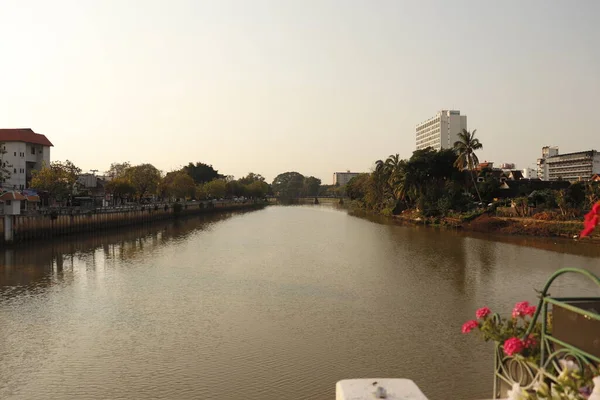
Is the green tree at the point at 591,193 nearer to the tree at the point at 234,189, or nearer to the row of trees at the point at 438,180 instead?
the row of trees at the point at 438,180

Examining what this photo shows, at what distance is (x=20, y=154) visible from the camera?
6166 cm

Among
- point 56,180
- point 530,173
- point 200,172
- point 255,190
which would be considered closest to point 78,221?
point 56,180

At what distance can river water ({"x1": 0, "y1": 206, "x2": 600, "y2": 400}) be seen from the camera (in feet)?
35.6

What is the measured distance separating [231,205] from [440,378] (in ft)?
351

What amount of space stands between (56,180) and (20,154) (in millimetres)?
17049

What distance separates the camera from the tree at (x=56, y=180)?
48.6 metres

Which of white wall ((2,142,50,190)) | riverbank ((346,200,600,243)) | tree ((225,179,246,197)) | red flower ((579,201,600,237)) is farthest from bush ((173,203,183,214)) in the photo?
red flower ((579,201,600,237))

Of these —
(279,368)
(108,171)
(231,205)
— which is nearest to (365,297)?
(279,368)

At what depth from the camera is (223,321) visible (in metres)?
15.6

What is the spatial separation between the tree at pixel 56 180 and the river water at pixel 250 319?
18032mm

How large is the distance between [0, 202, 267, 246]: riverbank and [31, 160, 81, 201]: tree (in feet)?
15.7

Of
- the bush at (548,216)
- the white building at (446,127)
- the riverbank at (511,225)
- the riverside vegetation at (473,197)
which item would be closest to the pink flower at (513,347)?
the riverbank at (511,225)

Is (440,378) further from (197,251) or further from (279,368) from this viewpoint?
(197,251)

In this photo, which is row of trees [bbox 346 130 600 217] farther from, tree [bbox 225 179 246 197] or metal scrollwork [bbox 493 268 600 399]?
tree [bbox 225 179 246 197]
